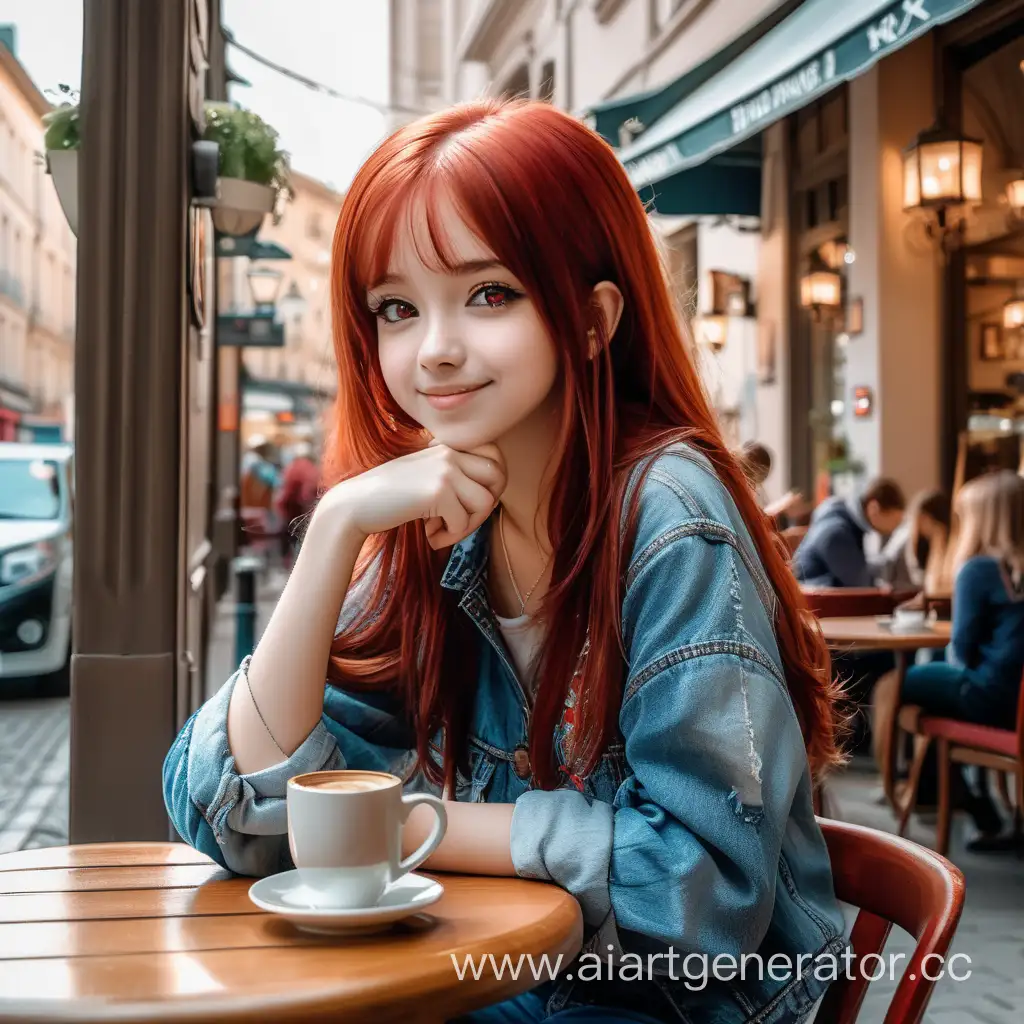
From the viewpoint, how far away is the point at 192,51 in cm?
364

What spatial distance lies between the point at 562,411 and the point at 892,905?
67 centimetres

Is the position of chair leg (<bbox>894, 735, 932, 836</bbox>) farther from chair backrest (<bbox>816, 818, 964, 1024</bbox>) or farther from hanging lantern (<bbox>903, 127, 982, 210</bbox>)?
chair backrest (<bbox>816, 818, 964, 1024</bbox>)

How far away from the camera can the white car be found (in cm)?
714

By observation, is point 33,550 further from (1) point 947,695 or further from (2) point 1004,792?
(2) point 1004,792

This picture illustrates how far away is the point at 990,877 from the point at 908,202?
400 centimetres

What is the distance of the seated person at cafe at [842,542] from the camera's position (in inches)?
248

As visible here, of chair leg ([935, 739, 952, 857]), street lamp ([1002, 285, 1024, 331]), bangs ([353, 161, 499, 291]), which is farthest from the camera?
street lamp ([1002, 285, 1024, 331])

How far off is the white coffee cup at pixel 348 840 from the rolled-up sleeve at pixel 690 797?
183 millimetres

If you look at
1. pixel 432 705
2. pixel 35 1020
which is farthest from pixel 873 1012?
pixel 35 1020

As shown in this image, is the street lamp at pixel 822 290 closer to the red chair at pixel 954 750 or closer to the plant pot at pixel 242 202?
the red chair at pixel 954 750

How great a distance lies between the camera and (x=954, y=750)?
4.75 metres

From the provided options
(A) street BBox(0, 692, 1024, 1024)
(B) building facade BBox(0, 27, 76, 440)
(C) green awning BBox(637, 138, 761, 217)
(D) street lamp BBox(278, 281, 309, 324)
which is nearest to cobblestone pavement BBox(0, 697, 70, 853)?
(A) street BBox(0, 692, 1024, 1024)

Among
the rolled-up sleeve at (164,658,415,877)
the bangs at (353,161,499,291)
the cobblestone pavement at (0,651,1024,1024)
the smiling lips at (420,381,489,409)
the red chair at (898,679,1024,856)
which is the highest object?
the bangs at (353,161,499,291)

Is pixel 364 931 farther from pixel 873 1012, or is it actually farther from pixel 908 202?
pixel 908 202
